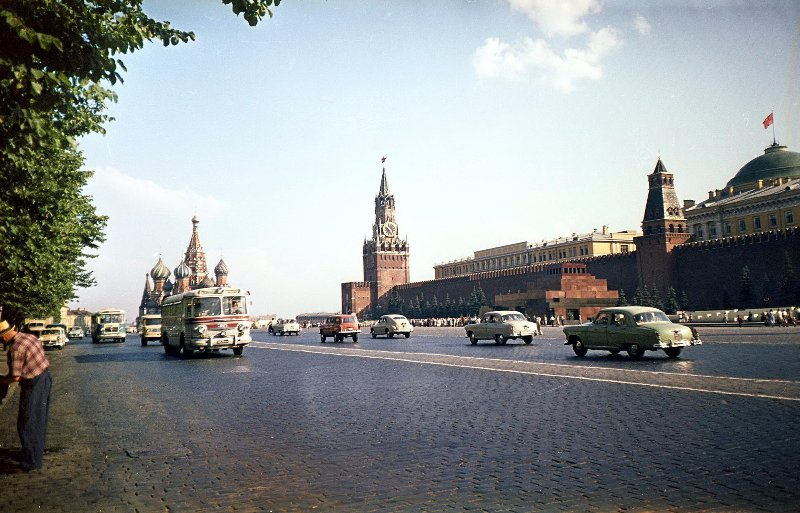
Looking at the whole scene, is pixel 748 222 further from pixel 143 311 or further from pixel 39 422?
pixel 143 311

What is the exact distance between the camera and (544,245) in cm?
10288

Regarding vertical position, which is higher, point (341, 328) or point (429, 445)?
point (341, 328)

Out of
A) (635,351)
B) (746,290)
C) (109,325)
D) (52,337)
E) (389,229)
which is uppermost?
(389,229)

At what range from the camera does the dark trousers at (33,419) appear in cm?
565

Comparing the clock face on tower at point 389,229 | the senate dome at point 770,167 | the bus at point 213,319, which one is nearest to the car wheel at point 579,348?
the bus at point 213,319

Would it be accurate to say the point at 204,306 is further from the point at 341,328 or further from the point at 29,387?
the point at 29,387

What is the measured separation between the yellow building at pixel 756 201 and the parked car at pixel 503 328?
161 ft

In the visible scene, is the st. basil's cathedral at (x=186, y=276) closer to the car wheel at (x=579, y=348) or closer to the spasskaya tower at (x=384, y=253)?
the spasskaya tower at (x=384, y=253)

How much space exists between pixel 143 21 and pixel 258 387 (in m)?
7.14

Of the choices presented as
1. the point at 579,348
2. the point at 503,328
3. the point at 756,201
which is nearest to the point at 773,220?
the point at 756,201

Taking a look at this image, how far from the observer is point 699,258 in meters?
58.8

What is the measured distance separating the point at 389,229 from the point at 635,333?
108m

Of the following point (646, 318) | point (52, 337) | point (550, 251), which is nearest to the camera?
point (646, 318)

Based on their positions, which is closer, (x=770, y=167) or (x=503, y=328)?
(x=503, y=328)
